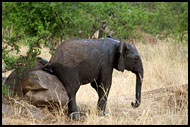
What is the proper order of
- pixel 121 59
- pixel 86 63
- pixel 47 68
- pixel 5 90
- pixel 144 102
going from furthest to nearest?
pixel 144 102 → pixel 121 59 → pixel 47 68 → pixel 86 63 → pixel 5 90

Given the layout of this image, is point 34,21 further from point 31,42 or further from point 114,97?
point 31,42

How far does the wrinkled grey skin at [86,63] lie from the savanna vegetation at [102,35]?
Result: 1.23ft

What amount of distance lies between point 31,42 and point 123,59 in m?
1.58

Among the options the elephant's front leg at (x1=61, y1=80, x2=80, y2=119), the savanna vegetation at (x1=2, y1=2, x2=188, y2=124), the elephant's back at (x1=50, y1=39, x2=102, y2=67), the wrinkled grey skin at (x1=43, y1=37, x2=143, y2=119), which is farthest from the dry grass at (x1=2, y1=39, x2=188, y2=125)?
the elephant's back at (x1=50, y1=39, x2=102, y2=67)

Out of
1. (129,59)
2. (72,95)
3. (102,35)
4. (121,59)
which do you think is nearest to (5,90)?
(72,95)

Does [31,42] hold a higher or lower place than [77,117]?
higher

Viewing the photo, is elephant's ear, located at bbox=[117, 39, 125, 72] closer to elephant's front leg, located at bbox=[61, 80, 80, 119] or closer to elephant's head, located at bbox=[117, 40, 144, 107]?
elephant's head, located at bbox=[117, 40, 144, 107]

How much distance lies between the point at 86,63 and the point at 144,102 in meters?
2.36

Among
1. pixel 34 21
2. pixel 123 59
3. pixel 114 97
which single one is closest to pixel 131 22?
pixel 34 21

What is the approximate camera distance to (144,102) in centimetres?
733

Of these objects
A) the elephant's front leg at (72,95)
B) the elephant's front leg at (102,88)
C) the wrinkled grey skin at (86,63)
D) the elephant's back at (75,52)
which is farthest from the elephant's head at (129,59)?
the elephant's front leg at (72,95)

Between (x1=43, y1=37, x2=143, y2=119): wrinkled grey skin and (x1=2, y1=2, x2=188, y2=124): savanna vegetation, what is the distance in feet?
1.23

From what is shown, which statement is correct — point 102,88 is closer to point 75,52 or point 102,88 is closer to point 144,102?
point 75,52

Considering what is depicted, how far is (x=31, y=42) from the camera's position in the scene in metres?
5.63
